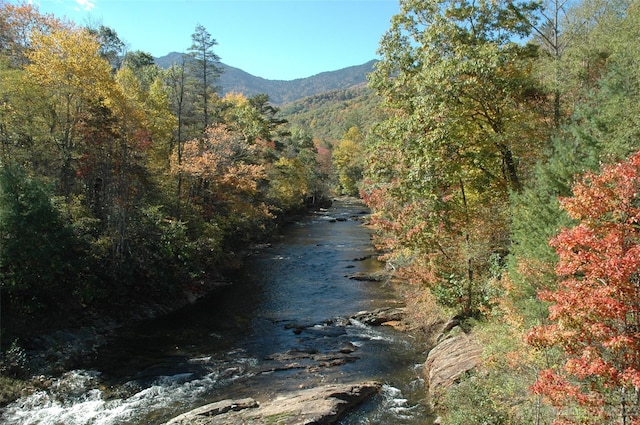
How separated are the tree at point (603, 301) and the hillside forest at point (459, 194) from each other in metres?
0.04

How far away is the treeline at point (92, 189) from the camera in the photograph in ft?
62.1

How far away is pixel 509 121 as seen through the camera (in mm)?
18719

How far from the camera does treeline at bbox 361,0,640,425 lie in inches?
482

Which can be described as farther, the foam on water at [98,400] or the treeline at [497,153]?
the foam on water at [98,400]

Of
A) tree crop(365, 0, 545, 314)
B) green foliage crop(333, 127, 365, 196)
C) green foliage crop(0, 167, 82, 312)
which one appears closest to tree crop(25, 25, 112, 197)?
green foliage crop(0, 167, 82, 312)

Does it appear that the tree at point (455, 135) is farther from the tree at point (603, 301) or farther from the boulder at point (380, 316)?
the tree at point (603, 301)

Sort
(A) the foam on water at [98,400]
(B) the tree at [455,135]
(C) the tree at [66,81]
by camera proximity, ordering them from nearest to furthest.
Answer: (A) the foam on water at [98,400] < (B) the tree at [455,135] < (C) the tree at [66,81]

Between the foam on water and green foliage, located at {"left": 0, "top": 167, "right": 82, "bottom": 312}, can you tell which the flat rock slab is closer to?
the foam on water

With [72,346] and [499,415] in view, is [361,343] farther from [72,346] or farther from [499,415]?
[72,346]

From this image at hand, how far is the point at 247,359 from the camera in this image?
61.1ft

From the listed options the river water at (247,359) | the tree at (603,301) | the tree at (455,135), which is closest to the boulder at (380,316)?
the river water at (247,359)

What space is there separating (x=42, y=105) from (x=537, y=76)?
83.1 feet

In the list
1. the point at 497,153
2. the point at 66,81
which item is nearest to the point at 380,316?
the point at 497,153

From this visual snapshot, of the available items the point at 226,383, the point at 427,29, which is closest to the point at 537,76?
the point at 427,29
